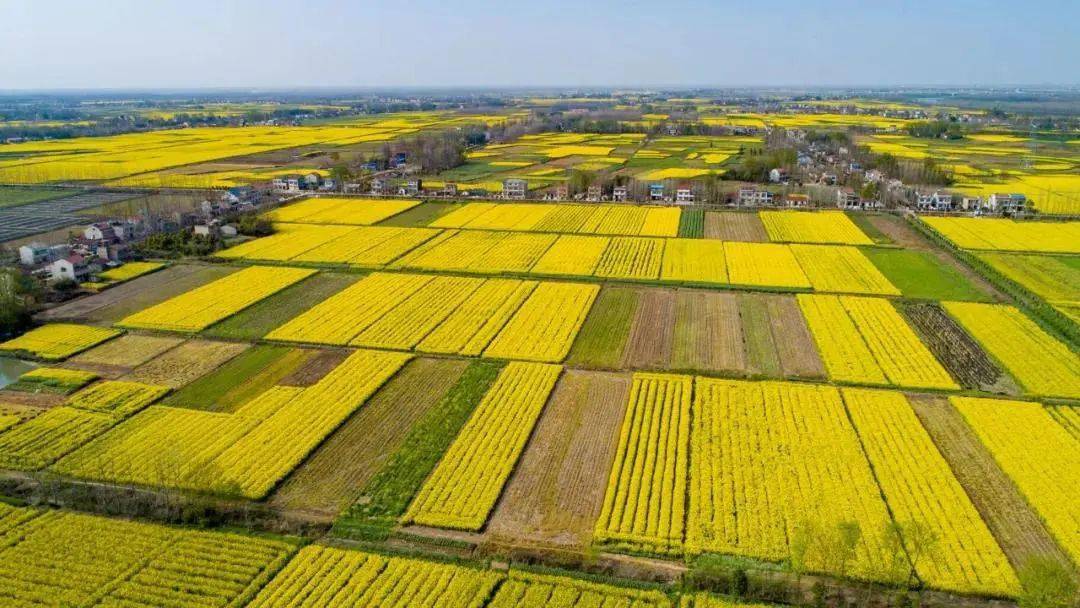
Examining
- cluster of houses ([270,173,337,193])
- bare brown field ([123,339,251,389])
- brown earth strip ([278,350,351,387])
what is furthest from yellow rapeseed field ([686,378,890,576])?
cluster of houses ([270,173,337,193])

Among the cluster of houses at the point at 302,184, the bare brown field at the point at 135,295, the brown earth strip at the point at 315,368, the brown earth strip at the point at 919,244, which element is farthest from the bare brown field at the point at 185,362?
the cluster of houses at the point at 302,184

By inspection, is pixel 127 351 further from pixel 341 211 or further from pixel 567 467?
pixel 341 211

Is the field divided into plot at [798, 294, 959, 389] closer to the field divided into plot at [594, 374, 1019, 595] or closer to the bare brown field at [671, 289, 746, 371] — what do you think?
the field divided into plot at [594, 374, 1019, 595]

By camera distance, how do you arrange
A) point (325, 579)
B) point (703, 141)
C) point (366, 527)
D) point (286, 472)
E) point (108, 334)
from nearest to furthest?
point (325, 579) < point (366, 527) < point (286, 472) < point (108, 334) < point (703, 141)

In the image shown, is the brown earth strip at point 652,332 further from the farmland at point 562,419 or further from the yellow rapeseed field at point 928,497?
the yellow rapeseed field at point 928,497

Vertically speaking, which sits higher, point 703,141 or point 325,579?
point 703,141

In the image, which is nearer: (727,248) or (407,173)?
(727,248)

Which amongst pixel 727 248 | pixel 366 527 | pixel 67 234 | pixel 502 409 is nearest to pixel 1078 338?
pixel 727 248

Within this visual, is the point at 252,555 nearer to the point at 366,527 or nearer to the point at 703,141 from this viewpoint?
the point at 366,527

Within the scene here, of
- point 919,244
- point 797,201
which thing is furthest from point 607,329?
point 797,201
